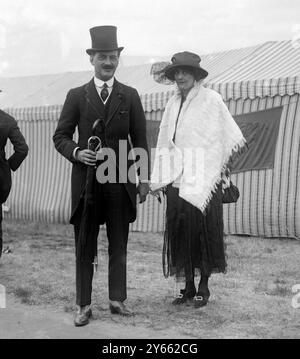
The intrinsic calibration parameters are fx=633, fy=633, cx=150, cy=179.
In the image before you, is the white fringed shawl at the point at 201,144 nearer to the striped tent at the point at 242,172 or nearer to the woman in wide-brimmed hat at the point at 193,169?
the woman in wide-brimmed hat at the point at 193,169

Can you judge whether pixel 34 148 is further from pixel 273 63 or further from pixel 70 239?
pixel 273 63

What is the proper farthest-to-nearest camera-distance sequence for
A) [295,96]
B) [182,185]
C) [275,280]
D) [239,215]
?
[239,215]
[295,96]
[275,280]
[182,185]

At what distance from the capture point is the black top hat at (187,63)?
5.05 meters

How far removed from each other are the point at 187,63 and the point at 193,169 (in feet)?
2.79

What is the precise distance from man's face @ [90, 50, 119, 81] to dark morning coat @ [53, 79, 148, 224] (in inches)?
3.8

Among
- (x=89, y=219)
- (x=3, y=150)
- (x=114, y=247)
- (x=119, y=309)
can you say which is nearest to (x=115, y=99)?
(x=89, y=219)

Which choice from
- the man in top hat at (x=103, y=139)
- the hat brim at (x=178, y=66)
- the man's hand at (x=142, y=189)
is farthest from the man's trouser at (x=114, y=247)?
the hat brim at (x=178, y=66)

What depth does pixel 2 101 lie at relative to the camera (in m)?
14.8

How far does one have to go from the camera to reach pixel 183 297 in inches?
211

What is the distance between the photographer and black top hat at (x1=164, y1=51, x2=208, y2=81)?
5.05 meters

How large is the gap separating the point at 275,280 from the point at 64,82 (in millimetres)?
8842

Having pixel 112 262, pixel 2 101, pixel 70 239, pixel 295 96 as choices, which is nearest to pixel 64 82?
pixel 2 101

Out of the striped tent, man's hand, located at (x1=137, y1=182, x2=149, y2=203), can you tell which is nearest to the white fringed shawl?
man's hand, located at (x1=137, y1=182, x2=149, y2=203)

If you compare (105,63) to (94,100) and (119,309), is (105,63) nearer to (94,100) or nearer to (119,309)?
(94,100)
